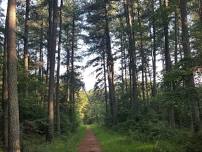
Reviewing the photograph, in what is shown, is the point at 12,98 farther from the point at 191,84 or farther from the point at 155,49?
the point at 155,49

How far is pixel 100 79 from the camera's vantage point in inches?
1858

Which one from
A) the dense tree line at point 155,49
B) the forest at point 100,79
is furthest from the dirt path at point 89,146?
the dense tree line at point 155,49

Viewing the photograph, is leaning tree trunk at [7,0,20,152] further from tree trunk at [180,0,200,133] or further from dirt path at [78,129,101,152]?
dirt path at [78,129,101,152]

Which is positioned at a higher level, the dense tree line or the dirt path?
the dense tree line

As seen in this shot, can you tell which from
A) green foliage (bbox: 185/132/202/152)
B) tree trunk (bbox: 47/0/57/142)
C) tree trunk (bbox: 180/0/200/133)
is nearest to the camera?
green foliage (bbox: 185/132/202/152)

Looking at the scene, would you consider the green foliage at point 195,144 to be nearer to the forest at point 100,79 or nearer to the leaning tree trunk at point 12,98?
the forest at point 100,79

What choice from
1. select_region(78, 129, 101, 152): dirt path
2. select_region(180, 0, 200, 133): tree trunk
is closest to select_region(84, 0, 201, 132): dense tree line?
select_region(180, 0, 200, 133): tree trunk

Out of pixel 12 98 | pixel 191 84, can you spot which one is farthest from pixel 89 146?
pixel 191 84

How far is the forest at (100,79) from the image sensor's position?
43.6ft

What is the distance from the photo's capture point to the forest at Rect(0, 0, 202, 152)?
13281 mm

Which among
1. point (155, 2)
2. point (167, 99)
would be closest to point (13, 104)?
point (167, 99)

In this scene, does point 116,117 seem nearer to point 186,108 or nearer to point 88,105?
point 186,108

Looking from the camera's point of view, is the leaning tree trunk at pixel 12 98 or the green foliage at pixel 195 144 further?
the leaning tree trunk at pixel 12 98

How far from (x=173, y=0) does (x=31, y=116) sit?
13.4 meters
